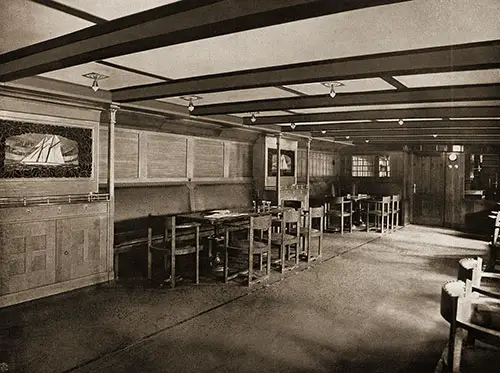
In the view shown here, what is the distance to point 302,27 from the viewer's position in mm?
2762

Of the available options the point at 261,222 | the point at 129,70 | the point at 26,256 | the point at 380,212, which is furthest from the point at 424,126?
the point at 26,256

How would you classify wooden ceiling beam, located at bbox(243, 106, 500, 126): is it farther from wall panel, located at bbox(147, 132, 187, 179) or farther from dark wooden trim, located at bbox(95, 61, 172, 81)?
dark wooden trim, located at bbox(95, 61, 172, 81)

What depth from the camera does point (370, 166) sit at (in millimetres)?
13016

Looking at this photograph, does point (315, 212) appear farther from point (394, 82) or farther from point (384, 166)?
point (384, 166)

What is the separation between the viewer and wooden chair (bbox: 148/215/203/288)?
5312 mm

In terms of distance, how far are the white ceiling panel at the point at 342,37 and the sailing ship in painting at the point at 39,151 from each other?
1835mm

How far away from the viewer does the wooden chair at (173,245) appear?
5312mm

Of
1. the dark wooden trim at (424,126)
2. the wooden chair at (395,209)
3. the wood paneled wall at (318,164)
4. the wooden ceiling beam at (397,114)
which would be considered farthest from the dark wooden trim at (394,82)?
the wood paneled wall at (318,164)

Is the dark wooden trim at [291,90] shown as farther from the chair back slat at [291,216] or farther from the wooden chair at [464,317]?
the wooden chair at [464,317]

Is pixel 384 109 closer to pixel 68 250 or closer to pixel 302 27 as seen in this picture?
pixel 302 27

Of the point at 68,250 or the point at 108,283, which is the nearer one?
the point at 68,250

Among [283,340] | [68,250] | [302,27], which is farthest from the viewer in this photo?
[68,250]

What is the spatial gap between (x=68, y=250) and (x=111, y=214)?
29.4 inches

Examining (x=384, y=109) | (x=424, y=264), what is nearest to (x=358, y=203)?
(x=424, y=264)
